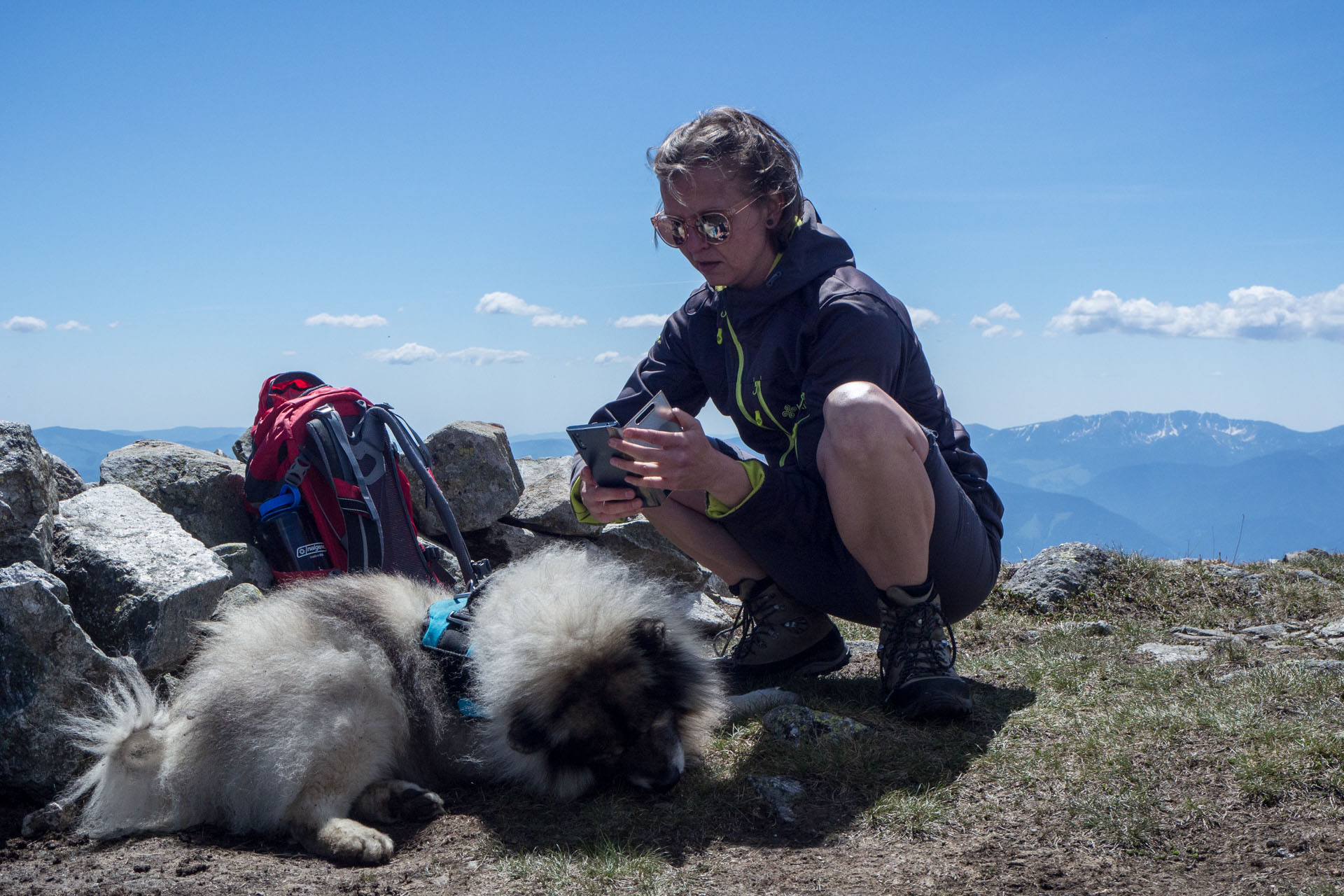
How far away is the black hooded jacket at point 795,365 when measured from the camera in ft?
10.9

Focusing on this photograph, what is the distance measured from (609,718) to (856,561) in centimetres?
127

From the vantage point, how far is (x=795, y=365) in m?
3.59

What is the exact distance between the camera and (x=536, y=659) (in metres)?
2.78

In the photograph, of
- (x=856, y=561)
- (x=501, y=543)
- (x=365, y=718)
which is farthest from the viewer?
(x=501, y=543)

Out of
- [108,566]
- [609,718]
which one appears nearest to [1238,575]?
[609,718]

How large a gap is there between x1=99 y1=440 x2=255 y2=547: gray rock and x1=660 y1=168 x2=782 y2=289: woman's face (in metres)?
3.38

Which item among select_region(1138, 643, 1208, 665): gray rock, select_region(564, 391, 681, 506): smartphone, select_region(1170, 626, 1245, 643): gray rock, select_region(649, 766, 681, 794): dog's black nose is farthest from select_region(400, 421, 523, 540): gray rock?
select_region(1170, 626, 1245, 643): gray rock

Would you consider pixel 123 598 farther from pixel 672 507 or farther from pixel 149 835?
pixel 672 507

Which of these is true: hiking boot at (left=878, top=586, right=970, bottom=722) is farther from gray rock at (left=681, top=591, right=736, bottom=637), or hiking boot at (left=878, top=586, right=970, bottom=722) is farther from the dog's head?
gray rock at (left=681, top=591, right=736, bottom=637)

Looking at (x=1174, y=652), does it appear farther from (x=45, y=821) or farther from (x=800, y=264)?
(x=45, y=821)

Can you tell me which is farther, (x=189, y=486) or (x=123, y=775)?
(x=189, y=486)

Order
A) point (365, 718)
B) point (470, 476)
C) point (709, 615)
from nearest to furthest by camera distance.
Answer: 1. point (365, 718)
2. point (709, 615)
3. point (470, 476)

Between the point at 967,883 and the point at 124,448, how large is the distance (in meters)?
5.32

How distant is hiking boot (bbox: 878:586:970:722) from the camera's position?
10.7 feet
